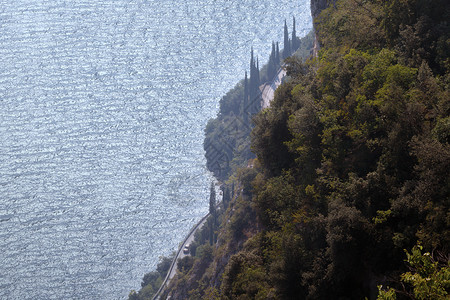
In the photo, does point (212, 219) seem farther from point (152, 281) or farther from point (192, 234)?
point (152, 281)

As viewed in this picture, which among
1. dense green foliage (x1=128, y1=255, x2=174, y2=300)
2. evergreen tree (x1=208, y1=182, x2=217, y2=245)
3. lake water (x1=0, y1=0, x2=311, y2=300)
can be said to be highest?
lake water (x1=0, y1=0, x2=311, y2=300)

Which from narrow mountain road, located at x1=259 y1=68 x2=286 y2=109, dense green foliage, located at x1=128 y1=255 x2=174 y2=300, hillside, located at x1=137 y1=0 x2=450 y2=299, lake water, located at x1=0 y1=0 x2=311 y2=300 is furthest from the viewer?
narrow mountain road, located at x1=259 y1=68 x2=286 y2=109

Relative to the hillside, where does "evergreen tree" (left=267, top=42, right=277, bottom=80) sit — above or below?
above

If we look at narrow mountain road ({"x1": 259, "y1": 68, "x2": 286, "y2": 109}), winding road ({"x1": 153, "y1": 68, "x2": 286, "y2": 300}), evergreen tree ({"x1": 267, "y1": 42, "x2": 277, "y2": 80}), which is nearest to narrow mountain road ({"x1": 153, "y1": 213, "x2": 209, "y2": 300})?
winding road ({"x1": 153, "y1": 68, "x2": 286, "y2": 300})

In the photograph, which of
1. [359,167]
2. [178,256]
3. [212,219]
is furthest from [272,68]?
[359,167]

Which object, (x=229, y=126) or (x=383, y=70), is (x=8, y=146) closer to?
(x=229, y=126)

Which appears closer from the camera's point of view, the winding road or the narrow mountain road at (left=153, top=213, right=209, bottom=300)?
the narrow mountain road at (left=153, top=213, right=209, bottom=300)

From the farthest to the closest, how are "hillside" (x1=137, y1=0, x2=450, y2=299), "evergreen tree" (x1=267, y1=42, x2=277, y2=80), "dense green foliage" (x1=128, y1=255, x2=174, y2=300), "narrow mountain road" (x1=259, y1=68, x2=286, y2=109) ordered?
"evergreen tree" (x1=267, y1=42, x2=277, y2=80), "narrow mountain road" (x1=259, y1=68, x2=286, y2=109), "dense green foliage" (x1=128, y1=255, x2=174, y2=300), "hillside" (x1=137, y1=0, x2=450, y2=299)

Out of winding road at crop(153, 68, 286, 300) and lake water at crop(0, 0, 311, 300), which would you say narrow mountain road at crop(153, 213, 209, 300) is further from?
lake water at crop(0, 0, 311, 300)

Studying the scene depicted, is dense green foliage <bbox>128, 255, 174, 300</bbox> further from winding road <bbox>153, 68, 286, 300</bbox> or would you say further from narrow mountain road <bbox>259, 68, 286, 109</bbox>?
narrow mountain road <bbox>259, 68, 286, 109</bbox>
